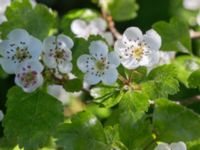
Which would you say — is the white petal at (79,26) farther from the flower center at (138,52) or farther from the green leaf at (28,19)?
the flower center at (138,52)

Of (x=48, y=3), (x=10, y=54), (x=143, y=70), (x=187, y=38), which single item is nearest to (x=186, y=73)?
(x=187, y=38)

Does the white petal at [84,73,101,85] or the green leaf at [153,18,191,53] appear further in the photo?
the green leaf at [153,18,191,53]

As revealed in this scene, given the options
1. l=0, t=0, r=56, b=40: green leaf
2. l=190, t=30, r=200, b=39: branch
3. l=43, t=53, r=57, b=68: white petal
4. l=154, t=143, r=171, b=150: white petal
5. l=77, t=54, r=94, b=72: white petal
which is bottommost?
l=190, t=30, r=200, b=39: branch

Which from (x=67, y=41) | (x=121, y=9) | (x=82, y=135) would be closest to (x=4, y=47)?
(x=67, y=41)

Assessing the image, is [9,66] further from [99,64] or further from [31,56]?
[99,64]

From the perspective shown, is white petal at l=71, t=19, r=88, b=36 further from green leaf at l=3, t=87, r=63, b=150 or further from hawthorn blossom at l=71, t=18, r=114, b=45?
green leaf at l=3, t=87, r=63, b=150

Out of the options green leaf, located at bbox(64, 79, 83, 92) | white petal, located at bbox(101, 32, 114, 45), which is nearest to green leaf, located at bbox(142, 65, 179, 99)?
green leaf, located at bbox(64, 79, 83, 92)
